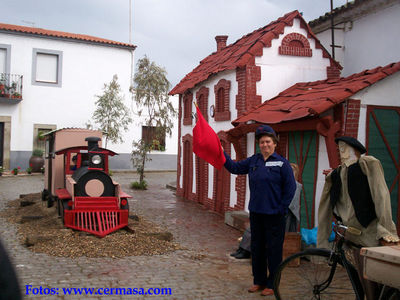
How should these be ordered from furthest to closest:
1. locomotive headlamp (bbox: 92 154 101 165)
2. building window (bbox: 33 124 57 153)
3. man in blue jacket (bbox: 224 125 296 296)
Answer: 1. building window (bbox: 33 124 57 153)
2. locomotive headlamp (bbox: 92 154 101 165)
3. man in blue jacket (bbox: 224 125 296 296)

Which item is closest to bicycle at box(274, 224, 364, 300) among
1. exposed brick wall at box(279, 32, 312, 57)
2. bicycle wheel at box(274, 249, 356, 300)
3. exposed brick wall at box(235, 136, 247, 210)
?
bicycle wheel at box(274, 249, 356, 300)

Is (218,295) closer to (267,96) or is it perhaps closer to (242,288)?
(242,288)

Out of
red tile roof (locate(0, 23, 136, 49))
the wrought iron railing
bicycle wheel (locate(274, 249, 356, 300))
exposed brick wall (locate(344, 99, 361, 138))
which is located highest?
red tile roof (locate(0, 23, 136, 49))

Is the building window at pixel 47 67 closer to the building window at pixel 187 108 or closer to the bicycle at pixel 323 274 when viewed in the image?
the building window at pixel 187 108

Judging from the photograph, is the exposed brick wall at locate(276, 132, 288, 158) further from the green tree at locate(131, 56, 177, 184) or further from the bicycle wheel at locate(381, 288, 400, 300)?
the green tree at locate(131, 56, 177, 184)

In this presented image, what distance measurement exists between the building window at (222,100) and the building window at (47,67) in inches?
606

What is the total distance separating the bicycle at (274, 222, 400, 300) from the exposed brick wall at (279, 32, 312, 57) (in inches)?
322

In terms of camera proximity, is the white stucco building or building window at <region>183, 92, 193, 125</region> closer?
building window at <region>183, 92, 193, 125</region>

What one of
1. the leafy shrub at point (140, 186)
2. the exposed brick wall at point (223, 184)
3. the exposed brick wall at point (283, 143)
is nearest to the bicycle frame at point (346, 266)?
the exposed brick wall at point (283, 143)

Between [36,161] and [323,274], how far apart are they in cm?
2249

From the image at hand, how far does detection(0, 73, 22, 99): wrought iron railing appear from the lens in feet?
78.4

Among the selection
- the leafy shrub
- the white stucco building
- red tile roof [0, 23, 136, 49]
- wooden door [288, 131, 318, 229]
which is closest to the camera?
wooden door [288, 131, 318, 229]

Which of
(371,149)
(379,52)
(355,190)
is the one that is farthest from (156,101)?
(355,190)

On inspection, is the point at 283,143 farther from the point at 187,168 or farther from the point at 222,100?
the point at 187,168
